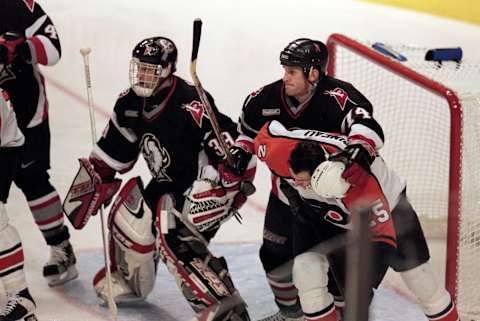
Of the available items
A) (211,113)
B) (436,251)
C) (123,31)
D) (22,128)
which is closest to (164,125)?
(211,113)

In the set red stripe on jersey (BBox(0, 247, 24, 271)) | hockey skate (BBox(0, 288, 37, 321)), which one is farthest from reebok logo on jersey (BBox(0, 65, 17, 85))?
hockey skate (BBox(0, 288, 37, 321))

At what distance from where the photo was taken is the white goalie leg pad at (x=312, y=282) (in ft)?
10.0

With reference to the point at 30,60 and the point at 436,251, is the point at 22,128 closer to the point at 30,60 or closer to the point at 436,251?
the point at 30,60

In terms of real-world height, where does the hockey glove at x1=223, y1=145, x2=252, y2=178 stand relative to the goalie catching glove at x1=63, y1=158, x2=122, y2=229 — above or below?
above

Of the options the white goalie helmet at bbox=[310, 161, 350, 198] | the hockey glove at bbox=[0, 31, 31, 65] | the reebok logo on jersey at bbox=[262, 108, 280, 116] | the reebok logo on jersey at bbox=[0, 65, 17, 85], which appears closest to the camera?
the white goalie helmet at bbox=[310, 161, 350, 198]

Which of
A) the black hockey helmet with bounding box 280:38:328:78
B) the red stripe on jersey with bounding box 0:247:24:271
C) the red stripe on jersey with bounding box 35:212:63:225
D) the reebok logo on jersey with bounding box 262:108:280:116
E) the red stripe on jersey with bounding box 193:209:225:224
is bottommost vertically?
the red stripe on jersey with bounding box 35:212:63:225

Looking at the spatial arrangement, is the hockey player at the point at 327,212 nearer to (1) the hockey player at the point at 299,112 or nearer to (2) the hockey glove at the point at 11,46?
(1) the hockey player at the point at 299,112

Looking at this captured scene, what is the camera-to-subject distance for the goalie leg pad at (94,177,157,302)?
3652 mm

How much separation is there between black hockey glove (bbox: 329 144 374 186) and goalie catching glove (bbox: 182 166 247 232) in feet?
1.75

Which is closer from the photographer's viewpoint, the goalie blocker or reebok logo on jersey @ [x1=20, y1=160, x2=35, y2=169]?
the goalie blocker

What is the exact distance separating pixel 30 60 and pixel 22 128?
0.24 metres

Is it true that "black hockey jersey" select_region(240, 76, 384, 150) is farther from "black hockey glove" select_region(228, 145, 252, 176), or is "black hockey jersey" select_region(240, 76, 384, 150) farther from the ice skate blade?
the ice skate blade

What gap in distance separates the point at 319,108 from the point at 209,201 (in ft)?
1.50

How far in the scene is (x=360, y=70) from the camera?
4.63m
